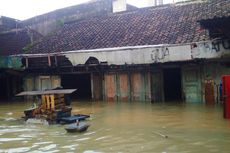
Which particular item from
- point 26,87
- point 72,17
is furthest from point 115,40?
point 72,17

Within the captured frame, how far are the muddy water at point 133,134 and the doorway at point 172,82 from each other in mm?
6578

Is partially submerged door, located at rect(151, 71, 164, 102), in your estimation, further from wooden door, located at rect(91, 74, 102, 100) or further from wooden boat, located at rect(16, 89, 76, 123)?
wooden boat, located at rect(16, 89, 76, 123)

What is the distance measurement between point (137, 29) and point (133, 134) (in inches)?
487

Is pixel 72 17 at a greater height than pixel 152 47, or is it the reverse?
pixel 72 17

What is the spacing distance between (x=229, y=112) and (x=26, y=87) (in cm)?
1525

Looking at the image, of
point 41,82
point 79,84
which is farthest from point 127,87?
point 79,84

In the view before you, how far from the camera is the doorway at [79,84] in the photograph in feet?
80.9

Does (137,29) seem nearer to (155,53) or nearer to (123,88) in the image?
(155,53)

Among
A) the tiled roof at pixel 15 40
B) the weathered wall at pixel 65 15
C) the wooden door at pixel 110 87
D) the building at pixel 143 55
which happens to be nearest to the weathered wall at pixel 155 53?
the building at pixel 143 55

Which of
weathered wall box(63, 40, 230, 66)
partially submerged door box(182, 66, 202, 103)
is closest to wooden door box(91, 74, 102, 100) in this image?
weathered wall box(63, 40, 230, 66)

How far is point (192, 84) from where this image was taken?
1828 cm

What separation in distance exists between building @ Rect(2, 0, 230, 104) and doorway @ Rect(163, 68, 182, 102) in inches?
2.4

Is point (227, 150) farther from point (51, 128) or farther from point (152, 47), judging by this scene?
point (152, 47)

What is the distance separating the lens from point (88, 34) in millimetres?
23750
